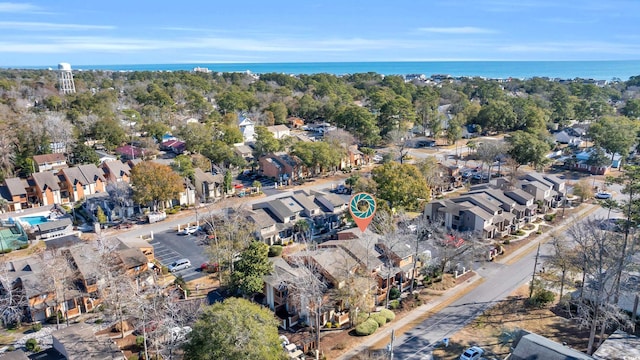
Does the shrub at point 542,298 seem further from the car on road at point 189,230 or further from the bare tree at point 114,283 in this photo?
the car on road at point 189,230

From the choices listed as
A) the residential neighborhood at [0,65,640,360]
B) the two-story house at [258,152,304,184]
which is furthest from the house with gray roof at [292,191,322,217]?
the two-story house at [258,152,304,184]

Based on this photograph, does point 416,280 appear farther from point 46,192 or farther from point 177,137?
point 177,137

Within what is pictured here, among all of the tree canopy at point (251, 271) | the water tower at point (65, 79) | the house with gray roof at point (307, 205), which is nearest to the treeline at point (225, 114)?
the water tower at point (65, 79)

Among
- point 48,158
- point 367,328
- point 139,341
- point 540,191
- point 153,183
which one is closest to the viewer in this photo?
point 139,341

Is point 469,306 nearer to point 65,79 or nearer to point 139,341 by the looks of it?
point 139,341

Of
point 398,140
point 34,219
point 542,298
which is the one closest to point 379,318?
point 542,298
